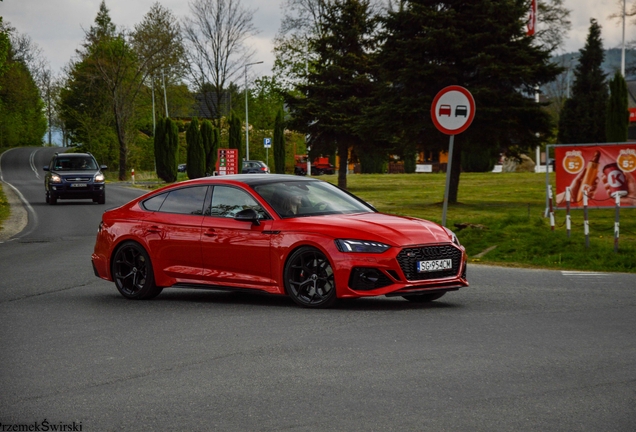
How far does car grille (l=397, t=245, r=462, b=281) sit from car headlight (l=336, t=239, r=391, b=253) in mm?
203

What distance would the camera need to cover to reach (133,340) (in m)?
9.02

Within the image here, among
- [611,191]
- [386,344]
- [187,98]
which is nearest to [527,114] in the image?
[611,191]

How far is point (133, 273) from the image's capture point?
1220cm

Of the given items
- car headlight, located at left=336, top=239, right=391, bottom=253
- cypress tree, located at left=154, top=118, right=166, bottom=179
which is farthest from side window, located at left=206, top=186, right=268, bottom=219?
cypress tree, located at left=154, top=118, right=166, bottom=179

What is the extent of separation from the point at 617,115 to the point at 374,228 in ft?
116

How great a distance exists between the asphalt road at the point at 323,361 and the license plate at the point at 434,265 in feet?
1.48

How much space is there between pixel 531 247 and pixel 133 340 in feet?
35.3

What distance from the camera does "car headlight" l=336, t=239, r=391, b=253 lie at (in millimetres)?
10356

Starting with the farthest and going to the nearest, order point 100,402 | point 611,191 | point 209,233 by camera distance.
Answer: point 611,191 < point 209,233 < point 100,402

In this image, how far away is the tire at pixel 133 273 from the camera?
39.4 ft

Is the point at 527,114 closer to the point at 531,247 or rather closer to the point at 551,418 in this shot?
the point at 531,247

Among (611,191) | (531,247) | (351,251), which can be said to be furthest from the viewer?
(611,191)

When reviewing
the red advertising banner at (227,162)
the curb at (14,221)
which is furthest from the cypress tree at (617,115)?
the curb at (14,221)

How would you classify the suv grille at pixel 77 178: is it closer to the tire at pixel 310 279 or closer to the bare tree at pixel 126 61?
the tire at pixel 310 279
